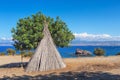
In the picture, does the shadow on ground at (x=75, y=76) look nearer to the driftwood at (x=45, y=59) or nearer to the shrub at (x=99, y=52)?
the driftwood at (x=45, y=59)

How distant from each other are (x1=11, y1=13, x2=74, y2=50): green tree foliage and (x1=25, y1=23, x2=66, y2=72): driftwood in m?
1.73

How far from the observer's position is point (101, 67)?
76.6 ft

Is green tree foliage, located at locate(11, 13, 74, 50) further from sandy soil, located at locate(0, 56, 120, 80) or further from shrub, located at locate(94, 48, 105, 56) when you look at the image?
shrub, located at locate(94, 48, 105, 56)

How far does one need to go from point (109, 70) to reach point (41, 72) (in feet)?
17.9

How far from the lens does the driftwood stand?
2373 centimetres

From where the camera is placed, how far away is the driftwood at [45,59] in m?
23.7

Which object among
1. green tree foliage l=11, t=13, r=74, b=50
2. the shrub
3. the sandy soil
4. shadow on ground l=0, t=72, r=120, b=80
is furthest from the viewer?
the shrub

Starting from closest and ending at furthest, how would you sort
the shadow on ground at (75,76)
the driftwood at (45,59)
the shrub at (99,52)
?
the shadow on ground at (75,76) < the driftwood at (45,59) < the shrub at (99,52)

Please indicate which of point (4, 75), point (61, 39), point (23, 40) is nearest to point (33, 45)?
point (23, 40)

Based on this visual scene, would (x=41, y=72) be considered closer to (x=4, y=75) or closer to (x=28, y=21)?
(x=4, y=75)

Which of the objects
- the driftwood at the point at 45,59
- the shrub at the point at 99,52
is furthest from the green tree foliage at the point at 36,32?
the shrub at the point at 99,52

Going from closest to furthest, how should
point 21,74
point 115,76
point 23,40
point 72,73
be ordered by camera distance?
point 115,76, point 72,73, point 21,74, point 23,40

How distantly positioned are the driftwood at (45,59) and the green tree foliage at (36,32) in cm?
173

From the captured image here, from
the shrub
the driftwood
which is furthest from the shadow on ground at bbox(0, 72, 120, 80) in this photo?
the shrub
